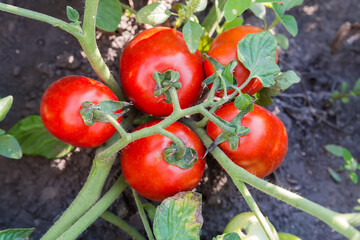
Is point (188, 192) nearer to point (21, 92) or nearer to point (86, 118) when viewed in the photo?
point (86, 118)

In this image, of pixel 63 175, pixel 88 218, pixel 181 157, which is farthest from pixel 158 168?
pixel 63 175

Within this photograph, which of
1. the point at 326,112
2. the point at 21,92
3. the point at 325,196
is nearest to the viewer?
the point at 21,92

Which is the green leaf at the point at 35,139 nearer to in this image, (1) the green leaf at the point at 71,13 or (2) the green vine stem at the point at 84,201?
(2) the green vine stem at the point at 84,201

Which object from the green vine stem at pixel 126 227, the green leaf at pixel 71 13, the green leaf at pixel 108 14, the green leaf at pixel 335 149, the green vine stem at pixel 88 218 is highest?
the green leaf at pixel 71 13

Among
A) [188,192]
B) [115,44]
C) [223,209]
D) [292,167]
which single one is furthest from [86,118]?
[292,167]

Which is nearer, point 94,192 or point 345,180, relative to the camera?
point 94,192

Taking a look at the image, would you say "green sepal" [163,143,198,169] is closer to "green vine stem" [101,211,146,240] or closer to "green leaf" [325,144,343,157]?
"green vine stem" [101,211,146,240]

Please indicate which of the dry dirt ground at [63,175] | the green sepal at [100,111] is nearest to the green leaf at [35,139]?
the dry dirt ground at [63,175]
